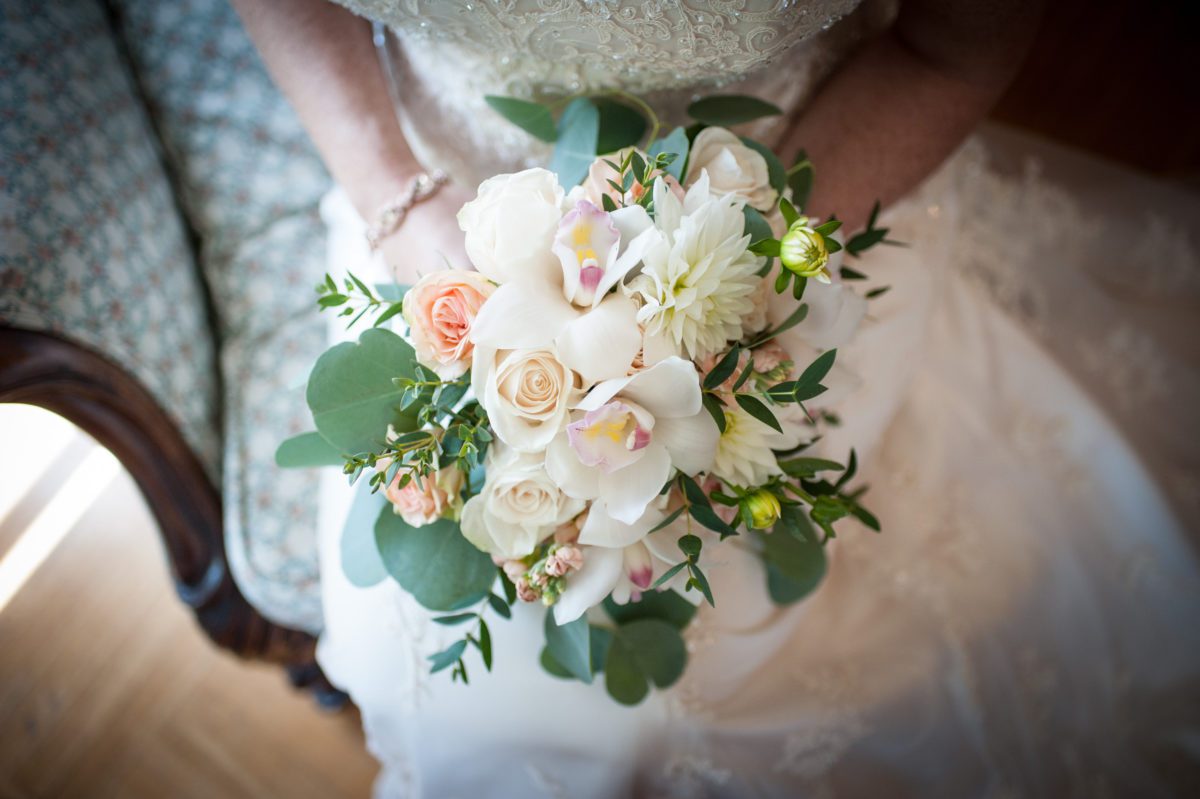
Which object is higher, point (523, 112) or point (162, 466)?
point (523, 112)

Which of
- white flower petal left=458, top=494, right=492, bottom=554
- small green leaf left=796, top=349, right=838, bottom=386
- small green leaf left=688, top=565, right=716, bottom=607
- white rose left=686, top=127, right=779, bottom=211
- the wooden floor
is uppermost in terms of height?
white rose left=686, top=127, right=779, bottom=211

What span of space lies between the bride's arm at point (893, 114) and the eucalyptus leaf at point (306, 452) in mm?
642

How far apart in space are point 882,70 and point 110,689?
179 cm

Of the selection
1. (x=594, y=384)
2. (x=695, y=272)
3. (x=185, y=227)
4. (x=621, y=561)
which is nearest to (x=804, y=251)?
(x=695, y=272)

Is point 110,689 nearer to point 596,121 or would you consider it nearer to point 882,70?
point 596,121

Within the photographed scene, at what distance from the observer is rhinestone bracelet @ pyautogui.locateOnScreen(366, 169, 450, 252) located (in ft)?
2.78

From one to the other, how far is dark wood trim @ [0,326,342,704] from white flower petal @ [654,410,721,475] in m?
0.79

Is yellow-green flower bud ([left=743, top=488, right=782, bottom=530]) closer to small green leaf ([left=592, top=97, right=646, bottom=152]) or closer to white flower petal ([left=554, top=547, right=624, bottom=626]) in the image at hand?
white flower petal ([left=554, top=547, right=624, bottom=626])

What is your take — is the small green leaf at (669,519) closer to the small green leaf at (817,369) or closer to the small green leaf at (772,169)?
the small green leaf at (817,369)

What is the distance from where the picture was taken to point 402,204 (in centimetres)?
85

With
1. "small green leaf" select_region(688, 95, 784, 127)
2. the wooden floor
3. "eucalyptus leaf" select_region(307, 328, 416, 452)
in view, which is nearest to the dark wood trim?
the wooden floor

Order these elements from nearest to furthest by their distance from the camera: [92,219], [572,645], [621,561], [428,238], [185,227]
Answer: [621,561] < [572,645] < [428,238] < [92,219] < [185,227]

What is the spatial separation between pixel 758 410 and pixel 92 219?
0.96 m

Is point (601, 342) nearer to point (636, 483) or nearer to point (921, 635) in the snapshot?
point (636, 483)
